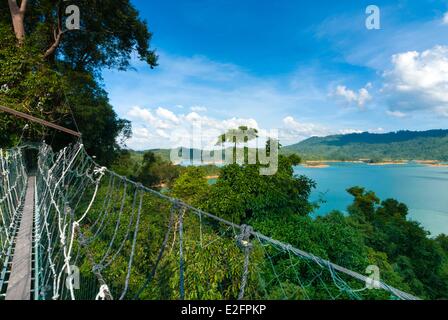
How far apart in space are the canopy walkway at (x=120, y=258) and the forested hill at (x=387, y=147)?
56.4m

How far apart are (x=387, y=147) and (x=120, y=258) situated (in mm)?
89854

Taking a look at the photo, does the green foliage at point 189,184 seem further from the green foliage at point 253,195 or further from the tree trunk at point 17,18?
the tree trunk at point 17,18

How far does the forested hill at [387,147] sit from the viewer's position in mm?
67062

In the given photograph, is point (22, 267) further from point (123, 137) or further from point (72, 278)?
point (123, 137)

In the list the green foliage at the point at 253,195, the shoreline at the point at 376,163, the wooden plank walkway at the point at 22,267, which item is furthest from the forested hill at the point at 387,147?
the wooden plank walkway at the point at 22,267

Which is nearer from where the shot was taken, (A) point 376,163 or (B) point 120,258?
(B) point 120,258

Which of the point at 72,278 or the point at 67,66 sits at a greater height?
the point at 67,66

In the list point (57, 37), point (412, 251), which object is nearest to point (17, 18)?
point (57, 37)

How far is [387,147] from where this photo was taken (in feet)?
259

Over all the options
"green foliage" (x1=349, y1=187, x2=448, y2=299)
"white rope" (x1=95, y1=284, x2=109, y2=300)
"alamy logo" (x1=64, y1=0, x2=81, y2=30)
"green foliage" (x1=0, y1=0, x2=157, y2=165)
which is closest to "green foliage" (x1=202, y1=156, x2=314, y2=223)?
"green foliage" (x1=0, y1=0, x2=157, y2=165)

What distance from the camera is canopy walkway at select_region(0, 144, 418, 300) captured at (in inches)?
51.1

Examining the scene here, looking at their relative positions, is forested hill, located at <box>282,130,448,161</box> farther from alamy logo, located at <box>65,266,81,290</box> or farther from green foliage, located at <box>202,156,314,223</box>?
alamy logo, located at <box>65,266,81,290</box>
